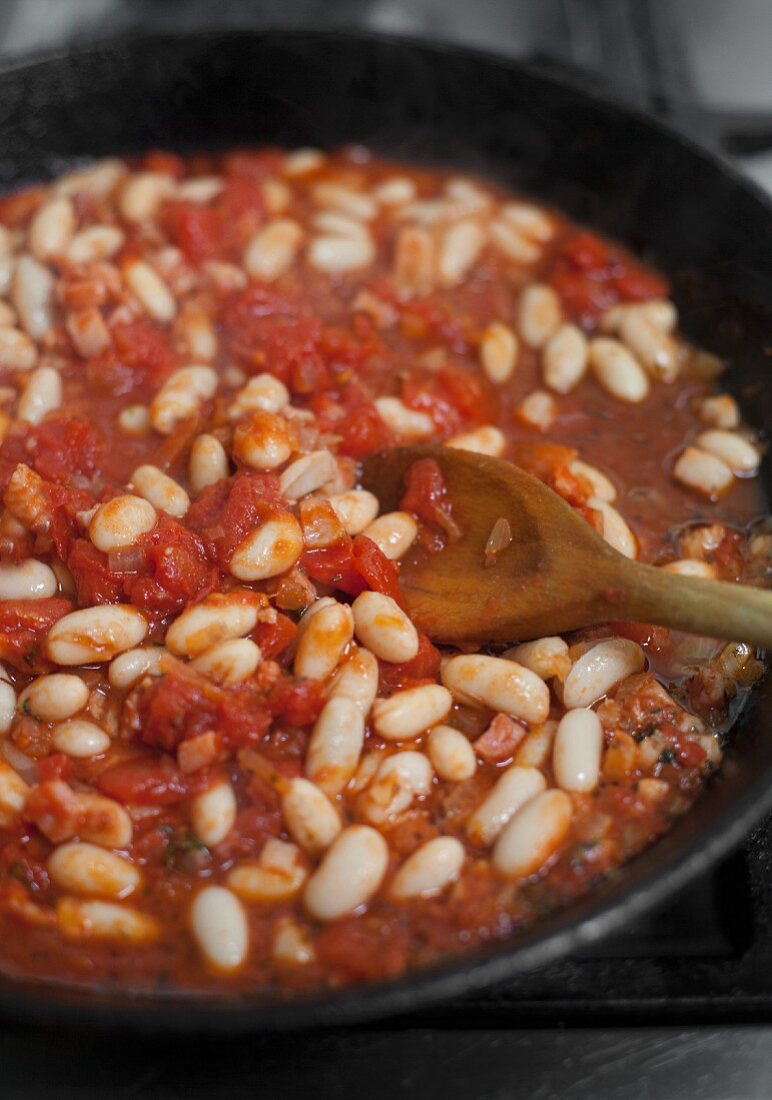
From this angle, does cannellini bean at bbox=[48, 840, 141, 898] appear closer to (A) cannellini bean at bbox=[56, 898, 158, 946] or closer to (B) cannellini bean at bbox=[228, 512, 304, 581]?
(A) cannellini bean at bbox=[56, 898, 158, 946]

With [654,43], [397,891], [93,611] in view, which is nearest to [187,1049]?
[397,891]

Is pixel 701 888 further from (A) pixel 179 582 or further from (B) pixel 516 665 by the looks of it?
(A) pixel 179 582

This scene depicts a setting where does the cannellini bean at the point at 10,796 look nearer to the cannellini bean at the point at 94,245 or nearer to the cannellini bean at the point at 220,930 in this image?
the cannellini bean at the point at 220,930

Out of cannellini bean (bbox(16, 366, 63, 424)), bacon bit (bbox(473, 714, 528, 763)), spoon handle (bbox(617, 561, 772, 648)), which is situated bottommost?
bacon bit (bbox(473, 714, 528, 763))

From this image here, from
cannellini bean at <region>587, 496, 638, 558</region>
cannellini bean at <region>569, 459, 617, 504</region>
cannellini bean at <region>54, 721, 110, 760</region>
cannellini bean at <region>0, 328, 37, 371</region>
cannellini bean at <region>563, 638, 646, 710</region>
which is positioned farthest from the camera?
cannellini bean at <region>0, 328, 37, 371</region>

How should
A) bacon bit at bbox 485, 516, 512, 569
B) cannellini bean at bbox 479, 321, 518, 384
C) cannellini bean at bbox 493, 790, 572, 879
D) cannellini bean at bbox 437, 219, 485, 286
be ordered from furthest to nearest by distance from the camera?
1. cannellini bean at bbox 437, 219, 485, 286
2. cannellini bean at bbox 479, 321, 518, 384
3. bacon bit at bbox 485, 516, 512, 569
4. cannellini bean at bbox 493, 790, 572, 879

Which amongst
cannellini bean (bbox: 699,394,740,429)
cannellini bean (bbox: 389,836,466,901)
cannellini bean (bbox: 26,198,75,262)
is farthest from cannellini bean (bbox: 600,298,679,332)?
cannellini bean (bbox: 389,836,466,901)

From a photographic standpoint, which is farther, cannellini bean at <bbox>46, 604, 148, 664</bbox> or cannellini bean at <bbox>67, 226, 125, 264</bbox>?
cannellini bean at <bbox>67, 226, 125, 264</bbox>

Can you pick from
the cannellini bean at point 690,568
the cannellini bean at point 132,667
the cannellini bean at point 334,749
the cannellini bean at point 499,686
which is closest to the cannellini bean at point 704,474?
the cannellini bean at point 690,568
